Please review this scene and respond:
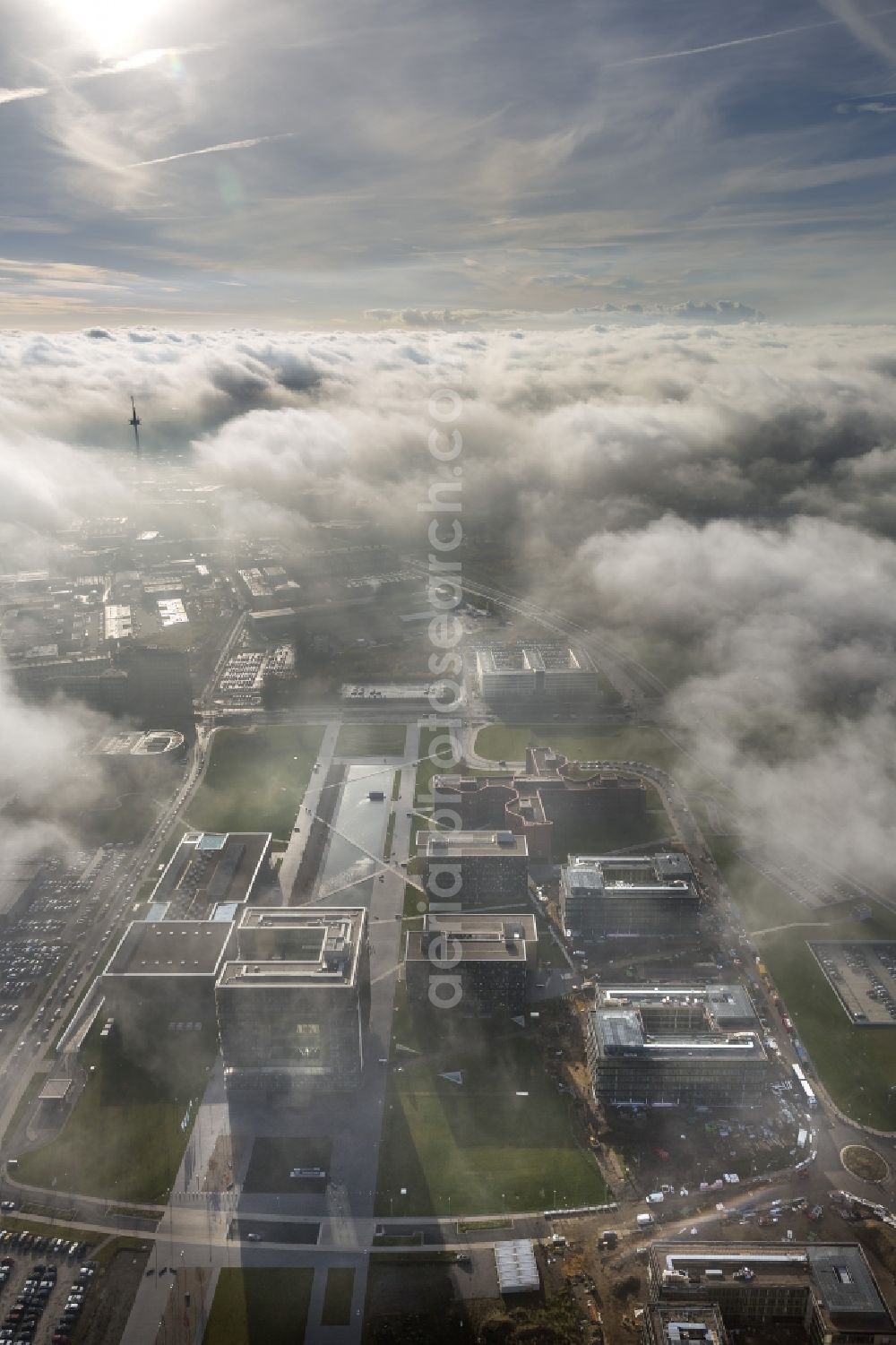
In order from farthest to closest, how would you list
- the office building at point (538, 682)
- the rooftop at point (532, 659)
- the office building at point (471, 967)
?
the rooftop at point (532, 659) → the office building at point (538, 682) → the office building at point (471, 967)

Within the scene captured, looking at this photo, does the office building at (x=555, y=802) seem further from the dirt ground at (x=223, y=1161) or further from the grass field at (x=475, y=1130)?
the dirt ground at (x=223, y=1161)

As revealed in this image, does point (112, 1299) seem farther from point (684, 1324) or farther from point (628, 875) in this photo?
point (628, 875)

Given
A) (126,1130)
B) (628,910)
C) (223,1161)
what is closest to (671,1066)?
(628,910)

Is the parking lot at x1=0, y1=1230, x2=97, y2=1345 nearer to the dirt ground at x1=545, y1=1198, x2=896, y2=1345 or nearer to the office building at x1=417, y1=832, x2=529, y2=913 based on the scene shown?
the dirt ground at x1=545, y1=1198, x2=896, y2=1345

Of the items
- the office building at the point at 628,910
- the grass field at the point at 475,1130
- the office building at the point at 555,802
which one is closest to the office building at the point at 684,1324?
the grass field at the point at 475,1130

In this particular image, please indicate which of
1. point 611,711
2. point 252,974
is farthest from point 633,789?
point 252,974

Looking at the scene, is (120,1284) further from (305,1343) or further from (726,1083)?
(726,1083)

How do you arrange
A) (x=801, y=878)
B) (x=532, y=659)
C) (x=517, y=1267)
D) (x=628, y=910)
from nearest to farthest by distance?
(x=517, y=1267), (x=628, y=910), (x=801, y=878), (x=532, y=659)
